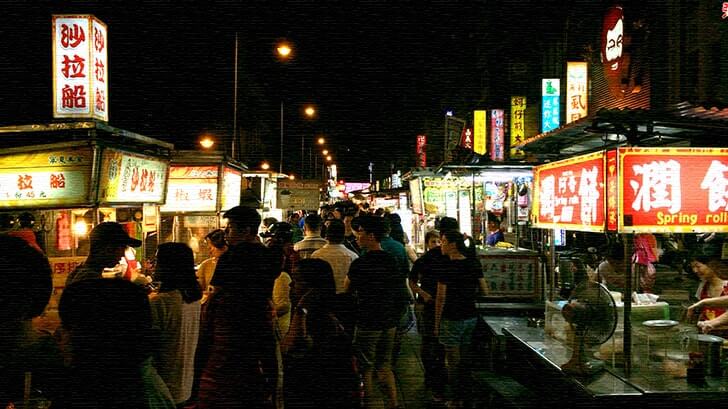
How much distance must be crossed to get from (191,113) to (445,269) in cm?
1588

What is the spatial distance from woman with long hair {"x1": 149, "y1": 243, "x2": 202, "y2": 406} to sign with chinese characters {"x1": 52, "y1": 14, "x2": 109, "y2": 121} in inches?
152

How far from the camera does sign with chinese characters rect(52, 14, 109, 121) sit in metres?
7.12

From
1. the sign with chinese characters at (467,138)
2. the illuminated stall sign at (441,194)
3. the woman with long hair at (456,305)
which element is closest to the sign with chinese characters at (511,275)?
the woman with long hair at (456,305)

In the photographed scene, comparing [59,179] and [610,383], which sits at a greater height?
[59,179]

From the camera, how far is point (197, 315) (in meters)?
4.57

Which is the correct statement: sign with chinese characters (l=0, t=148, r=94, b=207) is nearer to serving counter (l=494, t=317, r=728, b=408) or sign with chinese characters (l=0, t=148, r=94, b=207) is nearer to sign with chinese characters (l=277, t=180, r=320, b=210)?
serving counter (l=494, t=317, r=728, b=408)

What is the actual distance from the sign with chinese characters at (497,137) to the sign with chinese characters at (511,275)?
39.1 ft

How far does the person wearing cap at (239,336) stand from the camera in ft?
13.1

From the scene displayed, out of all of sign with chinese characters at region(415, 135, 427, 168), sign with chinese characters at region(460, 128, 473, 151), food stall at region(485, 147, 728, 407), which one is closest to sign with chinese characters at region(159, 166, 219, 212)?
food stall at region(485, 147, 728, 407)

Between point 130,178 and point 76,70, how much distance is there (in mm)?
1632

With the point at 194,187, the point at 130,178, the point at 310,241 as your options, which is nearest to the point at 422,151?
the point at 194,187

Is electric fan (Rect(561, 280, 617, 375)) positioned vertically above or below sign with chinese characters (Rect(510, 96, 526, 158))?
below

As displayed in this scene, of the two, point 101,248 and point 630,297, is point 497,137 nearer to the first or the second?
point 630,297

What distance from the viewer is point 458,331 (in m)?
6.86
